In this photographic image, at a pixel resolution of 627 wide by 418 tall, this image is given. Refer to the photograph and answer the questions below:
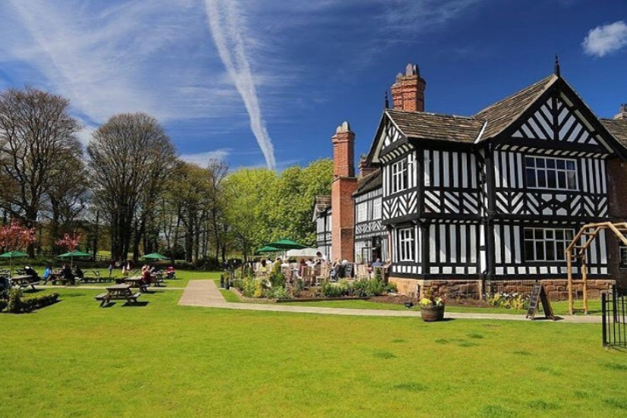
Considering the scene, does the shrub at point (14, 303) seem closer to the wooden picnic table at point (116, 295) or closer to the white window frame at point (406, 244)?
the wooden picnic table at point (116, 295)

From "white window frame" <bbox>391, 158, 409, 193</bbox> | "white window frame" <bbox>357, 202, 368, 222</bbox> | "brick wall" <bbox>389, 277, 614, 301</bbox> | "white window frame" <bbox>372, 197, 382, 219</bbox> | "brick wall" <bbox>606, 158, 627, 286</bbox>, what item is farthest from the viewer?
"white window frame" <bbox>357, 202, 368, 222</bbox>

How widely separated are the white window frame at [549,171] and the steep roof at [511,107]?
2.05 m

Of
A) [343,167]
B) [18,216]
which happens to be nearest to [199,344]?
[343,167]

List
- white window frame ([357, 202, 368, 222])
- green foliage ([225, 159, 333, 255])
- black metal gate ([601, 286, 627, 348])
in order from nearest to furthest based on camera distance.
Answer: black metal gate ([601, 286, 627, 348])
white window frame ([357, 202, 368, 222])
green foliage ([225, 159, 333, 255])

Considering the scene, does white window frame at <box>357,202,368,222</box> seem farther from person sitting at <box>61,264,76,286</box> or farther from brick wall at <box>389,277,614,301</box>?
person sitting at <box>61,264,76,286</box>

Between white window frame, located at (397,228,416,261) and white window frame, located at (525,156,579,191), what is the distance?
219 inches

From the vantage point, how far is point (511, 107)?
848 inches

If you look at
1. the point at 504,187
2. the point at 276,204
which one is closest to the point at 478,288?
the point at 504,187

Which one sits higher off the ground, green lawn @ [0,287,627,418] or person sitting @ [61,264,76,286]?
person sitting @ [61,264,76,286]

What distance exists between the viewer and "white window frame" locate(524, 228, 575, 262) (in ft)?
67.1

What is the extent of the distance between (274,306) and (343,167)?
20705mm

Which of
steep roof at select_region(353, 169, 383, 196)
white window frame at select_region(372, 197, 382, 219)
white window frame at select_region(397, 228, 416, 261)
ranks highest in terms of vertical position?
steep roof at select_region(353, 169, 383, 196)

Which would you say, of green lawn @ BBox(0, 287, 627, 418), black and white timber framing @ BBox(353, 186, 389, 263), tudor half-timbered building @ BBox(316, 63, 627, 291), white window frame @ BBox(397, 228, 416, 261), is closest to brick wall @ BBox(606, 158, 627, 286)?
tudor half-timbered building @ BBox(316, 63, 627, 291)

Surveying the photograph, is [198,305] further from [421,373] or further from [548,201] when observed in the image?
[548,201]
